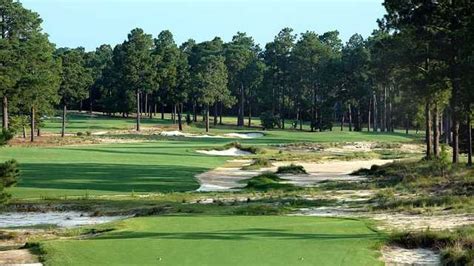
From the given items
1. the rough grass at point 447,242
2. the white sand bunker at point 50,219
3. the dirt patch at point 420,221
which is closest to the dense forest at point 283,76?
the white sand bunker at point 50,219

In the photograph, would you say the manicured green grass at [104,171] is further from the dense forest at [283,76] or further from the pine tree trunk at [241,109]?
the pine tree trunk at [241,109]

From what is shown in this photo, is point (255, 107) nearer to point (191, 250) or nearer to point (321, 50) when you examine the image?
point (321, 50)

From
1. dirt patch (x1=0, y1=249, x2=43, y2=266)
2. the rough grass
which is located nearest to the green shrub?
the rough grass

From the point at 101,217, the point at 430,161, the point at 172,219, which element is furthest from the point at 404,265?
the point at 430,161

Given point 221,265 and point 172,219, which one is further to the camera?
point 172,219

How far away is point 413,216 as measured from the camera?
78.0 feet

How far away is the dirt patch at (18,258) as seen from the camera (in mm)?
16014

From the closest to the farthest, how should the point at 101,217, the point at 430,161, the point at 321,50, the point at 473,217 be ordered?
1. the point at 473,217
2. the point at 101,217
3. the point at 430,161
4. the point at 321,50

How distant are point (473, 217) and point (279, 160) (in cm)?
4325

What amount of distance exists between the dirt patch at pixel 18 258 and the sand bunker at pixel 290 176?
866 inches

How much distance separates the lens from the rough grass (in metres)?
15.5

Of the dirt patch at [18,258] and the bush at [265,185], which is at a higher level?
the dirt patch at [18,258]

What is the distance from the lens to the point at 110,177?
43.3 meters

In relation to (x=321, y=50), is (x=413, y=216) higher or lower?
lower
